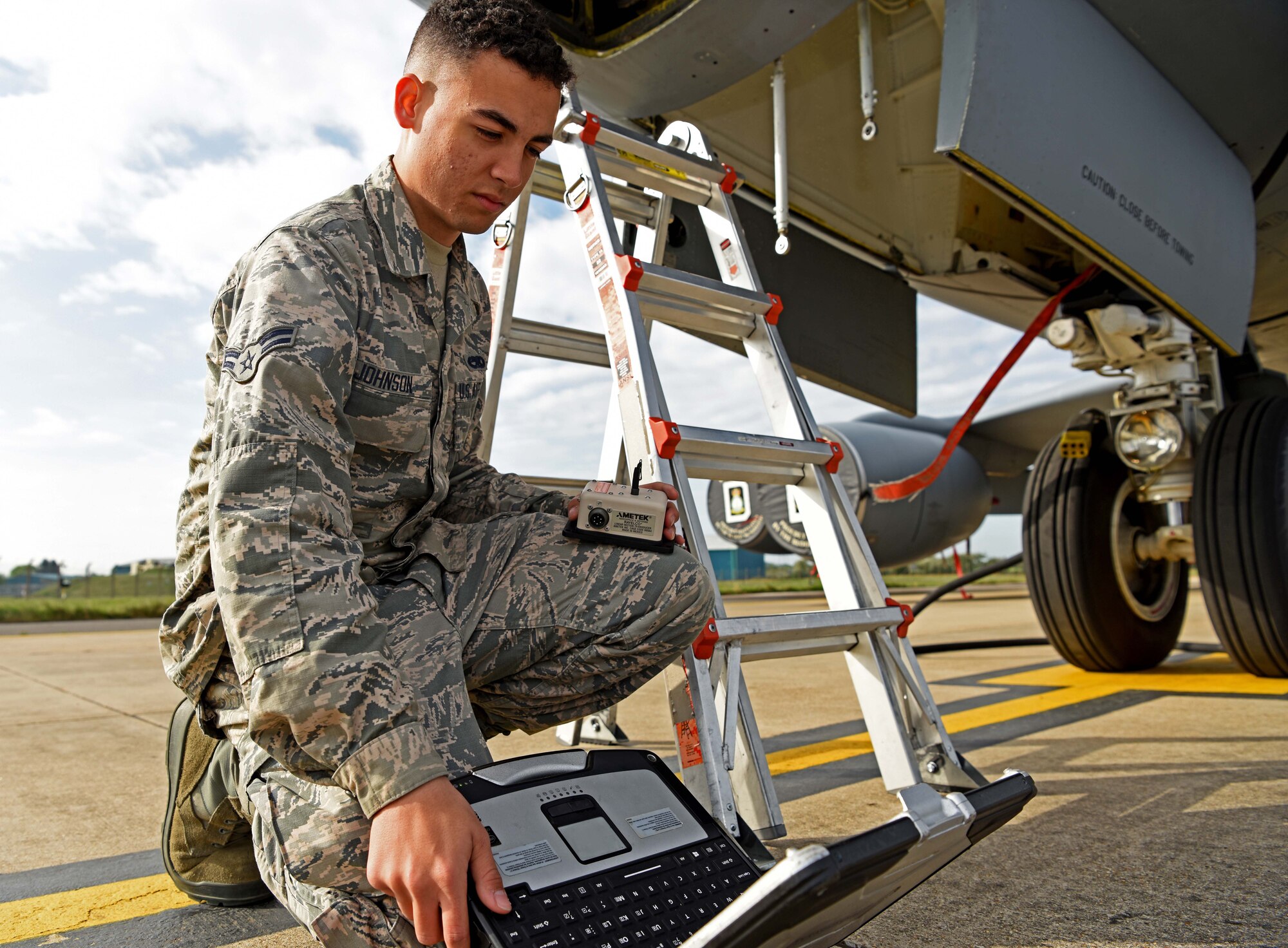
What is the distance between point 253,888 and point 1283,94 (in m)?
3.99

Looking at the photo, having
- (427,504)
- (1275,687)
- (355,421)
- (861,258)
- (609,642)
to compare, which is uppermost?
(861,258)

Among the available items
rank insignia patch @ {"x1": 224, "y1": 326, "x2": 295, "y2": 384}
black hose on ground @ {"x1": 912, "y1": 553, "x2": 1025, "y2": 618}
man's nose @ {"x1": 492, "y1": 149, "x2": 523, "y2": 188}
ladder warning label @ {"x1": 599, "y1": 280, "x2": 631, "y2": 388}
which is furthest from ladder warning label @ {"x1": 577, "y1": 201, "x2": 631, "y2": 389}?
black hose on ground @ {"x1": 912, "y1": 553, "x2": 1025, "y2": 618}

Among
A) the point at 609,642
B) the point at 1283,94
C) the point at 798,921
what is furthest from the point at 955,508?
the point at 798,921

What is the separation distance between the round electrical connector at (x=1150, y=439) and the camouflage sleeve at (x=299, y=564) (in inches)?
150

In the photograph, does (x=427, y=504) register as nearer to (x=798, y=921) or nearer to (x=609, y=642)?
(x=609, y=642)

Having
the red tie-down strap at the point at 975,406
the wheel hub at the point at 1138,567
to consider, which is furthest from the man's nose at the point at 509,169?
the wheel hub at the point at 1138,567

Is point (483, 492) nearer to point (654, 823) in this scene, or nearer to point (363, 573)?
point (363, 573)

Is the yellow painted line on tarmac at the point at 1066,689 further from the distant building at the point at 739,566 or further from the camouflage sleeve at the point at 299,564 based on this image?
the distant building at the point at 739,566

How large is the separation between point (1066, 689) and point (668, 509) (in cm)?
299

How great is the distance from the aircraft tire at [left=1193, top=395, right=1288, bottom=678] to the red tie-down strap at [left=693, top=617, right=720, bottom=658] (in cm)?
303

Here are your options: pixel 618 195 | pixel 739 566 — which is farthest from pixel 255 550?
pixel 739 566

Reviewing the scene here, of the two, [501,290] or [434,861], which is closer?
[434,861]

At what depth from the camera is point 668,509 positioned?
145 centimetres

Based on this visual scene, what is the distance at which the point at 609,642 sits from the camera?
1.34 meters
